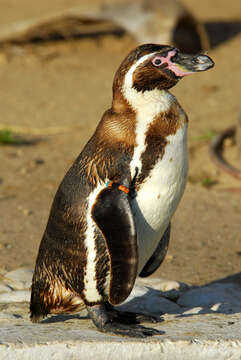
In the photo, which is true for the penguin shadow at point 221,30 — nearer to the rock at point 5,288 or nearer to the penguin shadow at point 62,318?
the rock at point 5,288

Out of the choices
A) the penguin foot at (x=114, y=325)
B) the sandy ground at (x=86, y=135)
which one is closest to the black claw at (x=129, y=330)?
the penguin foot at (x=114, y=325)

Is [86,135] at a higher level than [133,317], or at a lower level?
lower

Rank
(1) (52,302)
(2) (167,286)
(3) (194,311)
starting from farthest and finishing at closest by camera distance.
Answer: (2) (167,286) < (3) (194,311) < (1) (52,302)

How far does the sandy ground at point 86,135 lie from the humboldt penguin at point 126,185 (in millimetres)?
1338

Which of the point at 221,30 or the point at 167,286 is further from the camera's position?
the point at 221,30

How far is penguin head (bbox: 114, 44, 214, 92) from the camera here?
8.84 feet

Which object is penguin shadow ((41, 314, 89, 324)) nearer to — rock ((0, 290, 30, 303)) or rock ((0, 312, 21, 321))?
rock ((0, 312, 21, 321))

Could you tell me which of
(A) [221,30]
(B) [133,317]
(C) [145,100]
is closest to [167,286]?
(B) [133,317]

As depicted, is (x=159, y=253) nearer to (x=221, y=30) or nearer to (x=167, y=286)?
(x=167, y=286)

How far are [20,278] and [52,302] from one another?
0.86 meters

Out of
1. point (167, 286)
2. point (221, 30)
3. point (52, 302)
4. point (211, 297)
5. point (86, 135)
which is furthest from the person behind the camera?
point (221, 30)

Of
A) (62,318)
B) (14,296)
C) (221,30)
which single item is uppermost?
(62,318)

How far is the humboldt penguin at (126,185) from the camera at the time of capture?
2.69 metres

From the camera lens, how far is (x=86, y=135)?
6793 millimetres
